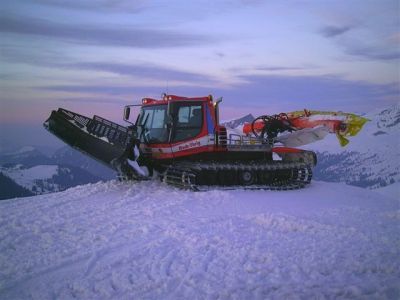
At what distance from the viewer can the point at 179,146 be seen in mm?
12586

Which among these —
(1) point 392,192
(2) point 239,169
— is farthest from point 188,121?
(1) point 392,192

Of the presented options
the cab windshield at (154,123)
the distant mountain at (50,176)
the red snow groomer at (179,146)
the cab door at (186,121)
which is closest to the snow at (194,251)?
the red snow groomer at (179,146)

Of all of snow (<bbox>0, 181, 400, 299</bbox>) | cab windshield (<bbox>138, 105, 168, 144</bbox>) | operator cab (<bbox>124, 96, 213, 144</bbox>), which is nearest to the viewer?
snow (<bbox>0, 181, 400, 299</bbox>)

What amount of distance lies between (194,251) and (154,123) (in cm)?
736

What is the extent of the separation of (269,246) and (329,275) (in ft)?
4.03

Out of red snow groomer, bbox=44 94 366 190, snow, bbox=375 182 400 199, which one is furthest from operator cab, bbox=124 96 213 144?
snow, bbox=375 182 400 199

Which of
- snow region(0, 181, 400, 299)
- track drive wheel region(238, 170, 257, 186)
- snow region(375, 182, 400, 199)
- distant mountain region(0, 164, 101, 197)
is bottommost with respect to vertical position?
distant mountain region(0, 164, 101, 197)

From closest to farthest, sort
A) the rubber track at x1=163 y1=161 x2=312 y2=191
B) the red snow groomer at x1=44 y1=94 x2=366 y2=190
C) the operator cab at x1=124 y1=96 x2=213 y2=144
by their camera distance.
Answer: the rubber track at x1=163 y1=161 x2=312 y2=191
the red snow groomer at x1=44 y1=94 x2=366 y2=190
the operator cab at x1=124 y1=96 x2=213 y2=144

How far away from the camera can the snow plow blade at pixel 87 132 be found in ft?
39.0

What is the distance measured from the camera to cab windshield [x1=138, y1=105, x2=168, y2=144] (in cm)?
1270

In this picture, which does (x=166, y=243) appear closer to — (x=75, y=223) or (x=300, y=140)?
(x=75, y=223)

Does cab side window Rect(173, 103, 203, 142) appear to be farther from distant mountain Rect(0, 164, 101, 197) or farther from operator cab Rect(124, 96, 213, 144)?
distant mountain Rect(0, 164, 101, 197)

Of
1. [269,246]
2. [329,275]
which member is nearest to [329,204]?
[269,246]

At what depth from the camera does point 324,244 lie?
646cm
